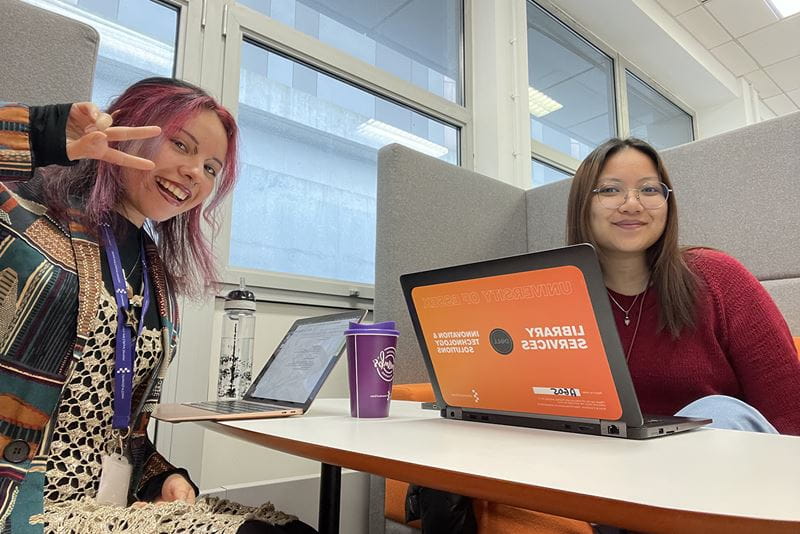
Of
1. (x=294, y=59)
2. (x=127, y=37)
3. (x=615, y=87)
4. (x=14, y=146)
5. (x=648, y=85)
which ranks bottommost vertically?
(x=14, y=146)

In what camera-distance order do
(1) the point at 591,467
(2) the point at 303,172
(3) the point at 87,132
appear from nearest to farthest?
(1) the point at 591,467 < (3) the point at 87,132 < (2) the point at 303,172

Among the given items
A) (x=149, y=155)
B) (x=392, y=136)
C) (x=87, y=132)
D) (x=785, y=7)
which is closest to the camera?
(x=87, y=132)

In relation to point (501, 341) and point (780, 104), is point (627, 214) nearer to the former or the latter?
point (501, 341)

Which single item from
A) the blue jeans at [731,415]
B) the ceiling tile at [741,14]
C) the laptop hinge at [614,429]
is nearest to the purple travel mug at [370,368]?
the laptop hinge at [614,429]

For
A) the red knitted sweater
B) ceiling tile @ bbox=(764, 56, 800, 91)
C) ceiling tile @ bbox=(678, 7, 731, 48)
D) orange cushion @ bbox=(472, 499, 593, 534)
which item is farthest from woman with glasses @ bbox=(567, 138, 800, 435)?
ceiling tile @ bbox=(764, 56, 800, 91)

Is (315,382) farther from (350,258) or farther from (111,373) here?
(350,258)

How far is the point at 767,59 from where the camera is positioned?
429 cm

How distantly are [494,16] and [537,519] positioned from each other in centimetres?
273

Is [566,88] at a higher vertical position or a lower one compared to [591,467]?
higher

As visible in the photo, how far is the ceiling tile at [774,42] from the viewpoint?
387 cm

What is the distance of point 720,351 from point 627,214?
316mm

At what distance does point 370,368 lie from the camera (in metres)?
0.77

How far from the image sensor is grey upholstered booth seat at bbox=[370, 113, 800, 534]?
1.52 m

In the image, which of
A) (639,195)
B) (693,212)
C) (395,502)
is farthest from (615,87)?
(395,502)
